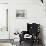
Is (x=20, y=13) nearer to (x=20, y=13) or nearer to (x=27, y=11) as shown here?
(x=20, y=13)

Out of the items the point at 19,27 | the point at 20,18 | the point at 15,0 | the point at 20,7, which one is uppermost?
the point at 15,0

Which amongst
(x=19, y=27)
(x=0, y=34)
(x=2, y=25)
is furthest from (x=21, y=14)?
(x=0, y=34)

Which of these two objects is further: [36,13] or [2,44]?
[36,13]

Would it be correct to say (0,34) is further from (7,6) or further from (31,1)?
(31,1)

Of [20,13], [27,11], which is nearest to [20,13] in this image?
[20,13]

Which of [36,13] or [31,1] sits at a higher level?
[31,1]

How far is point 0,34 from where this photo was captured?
279 centimetres

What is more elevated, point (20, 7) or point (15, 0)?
point (15, 0)

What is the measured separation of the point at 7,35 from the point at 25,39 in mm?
747

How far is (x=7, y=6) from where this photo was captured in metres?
2.81

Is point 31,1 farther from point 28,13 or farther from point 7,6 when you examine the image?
point 7,6

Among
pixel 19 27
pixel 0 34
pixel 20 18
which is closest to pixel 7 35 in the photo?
pixel 0 34

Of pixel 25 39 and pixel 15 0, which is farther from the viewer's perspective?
pixel 15 0

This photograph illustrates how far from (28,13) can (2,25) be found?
77 cm
